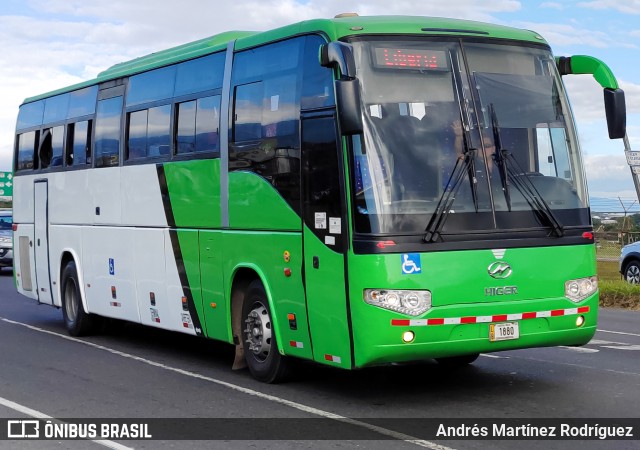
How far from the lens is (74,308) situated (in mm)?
16469

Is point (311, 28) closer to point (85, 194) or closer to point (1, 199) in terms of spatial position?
point (85, 194)

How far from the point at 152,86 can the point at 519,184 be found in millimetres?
5923

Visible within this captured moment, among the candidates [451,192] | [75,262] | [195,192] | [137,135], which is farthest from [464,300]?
[75,262]

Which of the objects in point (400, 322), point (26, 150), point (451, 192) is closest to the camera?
point (400, 322)

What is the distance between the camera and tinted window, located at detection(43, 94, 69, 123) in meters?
17.1

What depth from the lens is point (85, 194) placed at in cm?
1588

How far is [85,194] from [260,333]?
5665mm

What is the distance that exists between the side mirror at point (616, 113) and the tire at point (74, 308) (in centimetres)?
865

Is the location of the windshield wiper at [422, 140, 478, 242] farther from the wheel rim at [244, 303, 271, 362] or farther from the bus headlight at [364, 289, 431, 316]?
the wheel rim at [244, 303, 271, 362]

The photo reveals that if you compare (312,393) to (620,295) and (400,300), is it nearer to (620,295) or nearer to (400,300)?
(400,300)

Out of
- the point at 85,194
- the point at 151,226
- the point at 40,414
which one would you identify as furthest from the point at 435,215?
the point at 85,194

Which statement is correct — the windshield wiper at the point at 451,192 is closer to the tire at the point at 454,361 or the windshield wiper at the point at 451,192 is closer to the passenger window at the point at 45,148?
the tire at the point at 454,361

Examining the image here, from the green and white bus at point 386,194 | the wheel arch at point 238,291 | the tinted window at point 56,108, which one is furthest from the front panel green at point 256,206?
the tinted window at point 56,108

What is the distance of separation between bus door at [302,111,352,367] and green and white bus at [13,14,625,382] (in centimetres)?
2
